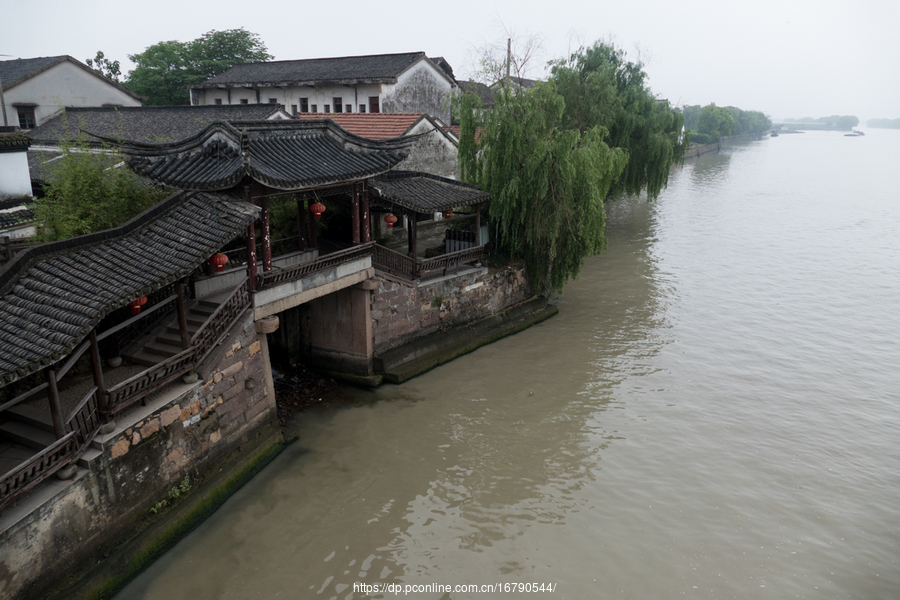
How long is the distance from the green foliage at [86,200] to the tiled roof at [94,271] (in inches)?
60.5

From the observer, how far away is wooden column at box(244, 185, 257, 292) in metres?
10.2

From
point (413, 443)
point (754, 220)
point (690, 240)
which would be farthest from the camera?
point (754, 220)

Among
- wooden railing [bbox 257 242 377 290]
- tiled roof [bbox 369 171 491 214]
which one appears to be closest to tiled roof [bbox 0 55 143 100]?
tiled roof [bbox 369 171 491 214]

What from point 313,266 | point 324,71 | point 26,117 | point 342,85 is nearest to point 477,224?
point 313,266

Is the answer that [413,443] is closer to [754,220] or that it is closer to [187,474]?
[187,474]

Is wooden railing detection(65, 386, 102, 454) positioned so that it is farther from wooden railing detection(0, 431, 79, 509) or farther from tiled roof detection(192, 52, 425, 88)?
tiled roof detection(192, 52, 425, 88)

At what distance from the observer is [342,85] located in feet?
89.5

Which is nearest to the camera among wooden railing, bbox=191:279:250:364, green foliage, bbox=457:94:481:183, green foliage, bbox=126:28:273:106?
wooden railing, bbox=191:279:250:364

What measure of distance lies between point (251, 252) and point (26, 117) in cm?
1981

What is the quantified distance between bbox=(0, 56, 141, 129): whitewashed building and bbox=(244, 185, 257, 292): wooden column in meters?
17.2

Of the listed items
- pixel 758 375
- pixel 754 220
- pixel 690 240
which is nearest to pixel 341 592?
pixel 758 375

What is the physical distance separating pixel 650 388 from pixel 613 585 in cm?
634

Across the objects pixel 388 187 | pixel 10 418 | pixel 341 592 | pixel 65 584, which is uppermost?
pixel 388 187

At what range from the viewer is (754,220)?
105ft
